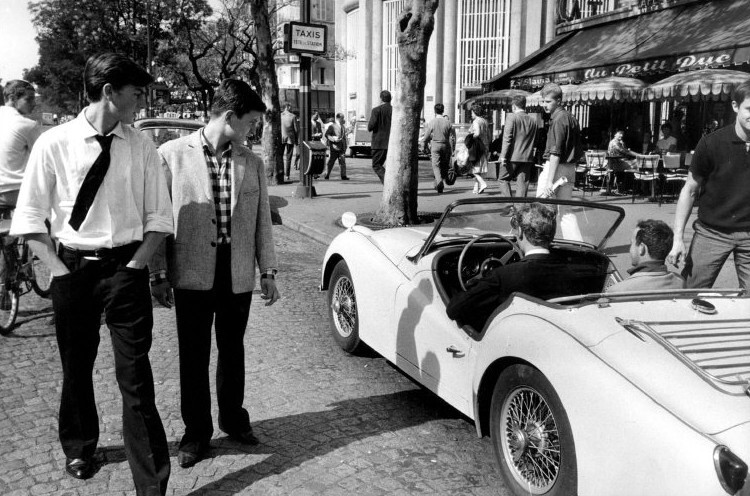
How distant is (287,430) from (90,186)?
5.60 ft

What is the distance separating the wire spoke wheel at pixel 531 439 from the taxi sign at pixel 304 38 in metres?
11.4

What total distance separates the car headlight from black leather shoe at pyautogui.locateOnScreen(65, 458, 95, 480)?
2.70 metres

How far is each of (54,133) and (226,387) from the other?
1490mm

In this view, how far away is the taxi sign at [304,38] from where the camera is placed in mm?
13438

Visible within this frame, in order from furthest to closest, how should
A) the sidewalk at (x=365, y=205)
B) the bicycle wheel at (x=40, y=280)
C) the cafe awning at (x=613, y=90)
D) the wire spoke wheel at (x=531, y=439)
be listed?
the cafe awning at (x=613, y=90) < the sidewalk at (x=365, y=205) < the bicycle wheel at (x=40, y=280) < the wire spoke wheel at (x=531, y=439)

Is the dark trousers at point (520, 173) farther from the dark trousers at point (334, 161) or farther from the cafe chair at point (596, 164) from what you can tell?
the dark trousers at point (334, 161)

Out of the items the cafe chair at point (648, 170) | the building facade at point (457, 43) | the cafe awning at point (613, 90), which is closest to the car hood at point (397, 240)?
the cafe chair at point (648, 170)

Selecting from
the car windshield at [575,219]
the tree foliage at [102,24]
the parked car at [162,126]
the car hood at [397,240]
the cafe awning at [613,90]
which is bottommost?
the car hood at [397,240]

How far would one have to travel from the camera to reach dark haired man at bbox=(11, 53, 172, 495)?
3.08 meters

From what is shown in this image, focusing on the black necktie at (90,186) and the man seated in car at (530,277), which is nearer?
the black necktie at (90,186)

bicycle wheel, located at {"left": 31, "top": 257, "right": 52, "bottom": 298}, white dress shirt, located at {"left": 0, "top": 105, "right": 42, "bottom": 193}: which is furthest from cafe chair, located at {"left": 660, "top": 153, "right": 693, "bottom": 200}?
white dress shirt, located at {"left": 0, "top": 105, "right": 42, "bottom": 193}

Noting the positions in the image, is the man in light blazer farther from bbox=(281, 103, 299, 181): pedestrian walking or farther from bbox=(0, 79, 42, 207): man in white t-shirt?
bbox=(281, 103, 299, 181): pedestrian walking

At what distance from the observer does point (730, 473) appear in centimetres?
224

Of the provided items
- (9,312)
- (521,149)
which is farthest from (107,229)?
(521,149)
